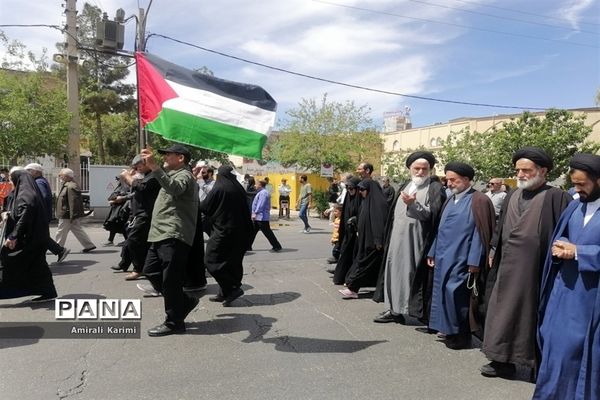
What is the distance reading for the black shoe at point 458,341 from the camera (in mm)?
4609

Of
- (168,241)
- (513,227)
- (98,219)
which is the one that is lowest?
(98,219)

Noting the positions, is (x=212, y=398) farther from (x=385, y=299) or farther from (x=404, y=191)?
(x=404, y=191)

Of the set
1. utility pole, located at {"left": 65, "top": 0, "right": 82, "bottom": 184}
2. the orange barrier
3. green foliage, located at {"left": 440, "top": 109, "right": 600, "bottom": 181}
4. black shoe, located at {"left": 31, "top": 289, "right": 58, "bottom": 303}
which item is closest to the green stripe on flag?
black shoe, located at {"left": 31, "top": 289, "right": 58, "bottom": 303}

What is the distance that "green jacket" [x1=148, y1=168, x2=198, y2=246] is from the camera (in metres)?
4.70

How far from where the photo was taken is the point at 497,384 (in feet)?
12.7

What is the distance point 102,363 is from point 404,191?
11.0 feet

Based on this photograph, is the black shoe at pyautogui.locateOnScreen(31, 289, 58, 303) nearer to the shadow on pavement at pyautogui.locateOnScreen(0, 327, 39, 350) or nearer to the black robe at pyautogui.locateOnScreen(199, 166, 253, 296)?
the shadow on pavement at pyautogui.locateOnScreen(0, 327, 39, 350)

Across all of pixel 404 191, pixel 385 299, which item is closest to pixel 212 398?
pixel 385 299

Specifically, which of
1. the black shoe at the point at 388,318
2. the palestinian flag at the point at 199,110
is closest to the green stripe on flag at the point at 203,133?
the palestinian flag at the point at 199,110

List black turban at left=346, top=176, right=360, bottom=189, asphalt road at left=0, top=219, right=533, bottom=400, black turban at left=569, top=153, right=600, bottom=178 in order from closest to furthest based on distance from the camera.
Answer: black turban at left=569, top=153, right=600, bottom=178 → asphalt road at left=0, top=219, right=533, bottom=400 → black turban at left=346, top=176, right=360, bottom=189

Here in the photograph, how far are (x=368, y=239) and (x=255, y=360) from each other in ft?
7.98

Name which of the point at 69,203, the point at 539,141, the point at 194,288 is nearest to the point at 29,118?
the point at 69,203

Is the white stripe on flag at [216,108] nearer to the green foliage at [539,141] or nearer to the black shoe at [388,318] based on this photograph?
the black shoe at [388,318]

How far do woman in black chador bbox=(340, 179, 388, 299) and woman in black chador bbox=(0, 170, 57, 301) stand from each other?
3806mm
